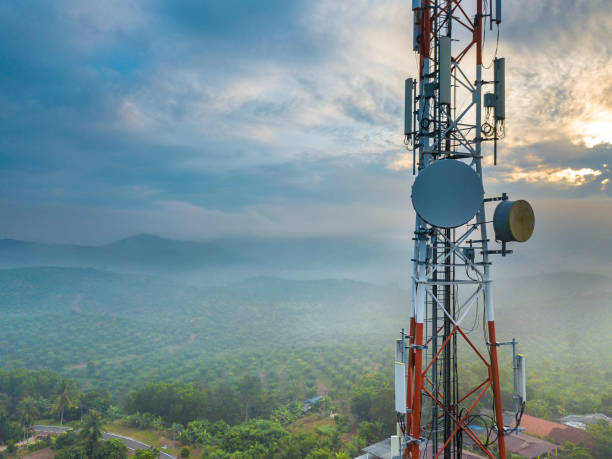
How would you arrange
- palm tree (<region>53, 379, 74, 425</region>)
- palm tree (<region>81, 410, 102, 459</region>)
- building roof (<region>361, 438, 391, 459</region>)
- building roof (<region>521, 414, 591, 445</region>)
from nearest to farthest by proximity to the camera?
building roof (<region>361, 438, 391, 459</region>), building roof (<region>521, 414, 591, 445</region>), palm tree (<region>81, 410, 102, 459</region>), palm tree (<region>53, 379, 74, 425</region>)

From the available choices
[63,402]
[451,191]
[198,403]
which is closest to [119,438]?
[198,403]

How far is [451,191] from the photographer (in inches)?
363

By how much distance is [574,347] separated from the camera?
68438mm

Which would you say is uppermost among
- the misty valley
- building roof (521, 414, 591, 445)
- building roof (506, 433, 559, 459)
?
building roof (506, 433, 559, 459)

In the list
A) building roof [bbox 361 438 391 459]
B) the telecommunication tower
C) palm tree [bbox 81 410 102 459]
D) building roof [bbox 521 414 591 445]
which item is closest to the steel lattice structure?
the telecommunication tower

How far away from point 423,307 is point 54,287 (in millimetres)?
220318

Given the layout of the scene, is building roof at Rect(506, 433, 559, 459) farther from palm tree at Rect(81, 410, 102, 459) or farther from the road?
palm tree at Rect(81, 410, 102, 459)

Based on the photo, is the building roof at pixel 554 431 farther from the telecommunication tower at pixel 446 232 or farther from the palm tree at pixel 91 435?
the palm tree at pixel 91 435

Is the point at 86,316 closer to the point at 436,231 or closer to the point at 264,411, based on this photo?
the point at 264,411

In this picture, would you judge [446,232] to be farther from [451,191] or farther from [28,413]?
[28,413]

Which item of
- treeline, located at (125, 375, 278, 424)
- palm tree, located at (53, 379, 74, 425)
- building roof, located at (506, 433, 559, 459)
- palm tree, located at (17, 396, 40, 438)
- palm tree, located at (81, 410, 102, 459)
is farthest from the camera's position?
palm tree, located at (53, 379, 74, 425)

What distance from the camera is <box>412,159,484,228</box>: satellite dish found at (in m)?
9.20

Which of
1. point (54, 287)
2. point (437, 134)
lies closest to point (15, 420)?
point (437, 134)

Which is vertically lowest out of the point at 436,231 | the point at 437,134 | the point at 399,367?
the point at 399,367
